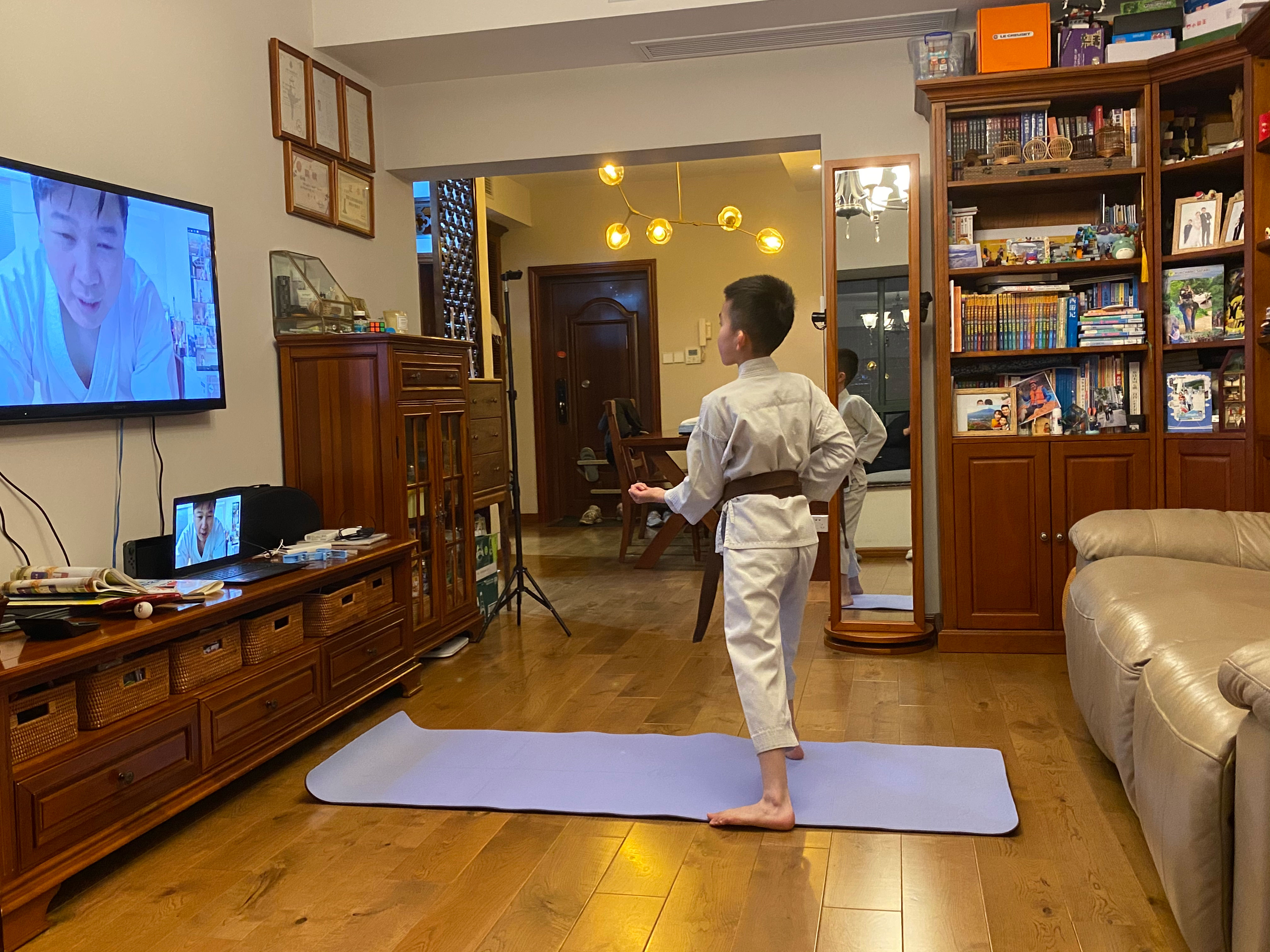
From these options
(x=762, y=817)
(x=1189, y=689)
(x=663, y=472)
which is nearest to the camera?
(x=1189, y=689)

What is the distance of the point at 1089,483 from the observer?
13.2ft

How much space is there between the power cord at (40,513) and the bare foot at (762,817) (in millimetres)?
1836

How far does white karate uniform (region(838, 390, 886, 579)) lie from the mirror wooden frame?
70 millimetres

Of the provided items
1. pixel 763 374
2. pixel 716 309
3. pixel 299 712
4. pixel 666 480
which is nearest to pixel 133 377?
pixel 299 712

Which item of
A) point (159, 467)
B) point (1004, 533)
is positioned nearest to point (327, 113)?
point (159, 467)

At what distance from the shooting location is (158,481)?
127 inches

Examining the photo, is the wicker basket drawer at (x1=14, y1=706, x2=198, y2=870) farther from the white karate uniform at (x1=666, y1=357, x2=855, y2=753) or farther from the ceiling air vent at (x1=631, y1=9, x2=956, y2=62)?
the ceiling air vent at (x1=631, y1=9, x2=956, y2=62)

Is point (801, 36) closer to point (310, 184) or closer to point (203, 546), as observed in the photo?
point (310, 184)

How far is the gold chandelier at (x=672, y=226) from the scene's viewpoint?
6.99 m

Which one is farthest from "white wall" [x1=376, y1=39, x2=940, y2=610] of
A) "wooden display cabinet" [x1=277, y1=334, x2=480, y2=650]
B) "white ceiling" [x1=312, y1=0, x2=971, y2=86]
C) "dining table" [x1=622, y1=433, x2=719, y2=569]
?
"dining table" [x1=622, y1=433, x2=719, y2=569]

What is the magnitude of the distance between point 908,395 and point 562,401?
15.9 ft

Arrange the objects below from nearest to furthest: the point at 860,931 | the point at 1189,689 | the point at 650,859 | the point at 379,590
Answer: the point at 1189,689
the point at 860,931
the point at 650,859
the point at 379,590

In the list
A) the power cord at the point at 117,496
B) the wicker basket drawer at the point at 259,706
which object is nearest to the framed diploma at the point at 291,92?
the power cord at the point at 117,496

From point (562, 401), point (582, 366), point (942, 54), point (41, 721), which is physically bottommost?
point (41, 721)
